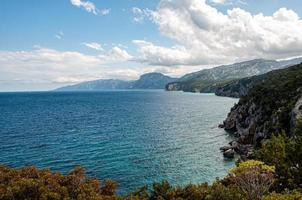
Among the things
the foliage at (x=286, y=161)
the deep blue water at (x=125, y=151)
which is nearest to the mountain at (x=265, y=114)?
the deep blue water at (x=125, y=151)

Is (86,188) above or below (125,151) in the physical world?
above

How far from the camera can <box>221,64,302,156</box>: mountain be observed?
84.9 m

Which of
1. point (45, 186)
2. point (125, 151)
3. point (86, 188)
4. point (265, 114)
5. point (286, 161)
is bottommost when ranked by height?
point (125, 151)

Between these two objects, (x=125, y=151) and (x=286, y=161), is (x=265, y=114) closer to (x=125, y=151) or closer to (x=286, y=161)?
(x=125, y=151)

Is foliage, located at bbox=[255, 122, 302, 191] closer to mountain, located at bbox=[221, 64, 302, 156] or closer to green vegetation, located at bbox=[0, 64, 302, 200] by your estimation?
green vegetation, located at bbox=[0, 64, 302, 200]

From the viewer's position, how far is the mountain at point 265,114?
279 feet

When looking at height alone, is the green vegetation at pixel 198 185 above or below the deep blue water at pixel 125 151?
above

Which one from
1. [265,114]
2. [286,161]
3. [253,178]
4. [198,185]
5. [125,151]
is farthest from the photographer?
[265,114]

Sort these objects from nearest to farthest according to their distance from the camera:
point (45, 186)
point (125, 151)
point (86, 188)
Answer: point (45, 186), point (86, 188), point (125, 151)

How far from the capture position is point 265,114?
103 meters

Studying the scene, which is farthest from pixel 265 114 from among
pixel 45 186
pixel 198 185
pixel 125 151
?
pixel 45 186

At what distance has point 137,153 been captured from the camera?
3346 inches

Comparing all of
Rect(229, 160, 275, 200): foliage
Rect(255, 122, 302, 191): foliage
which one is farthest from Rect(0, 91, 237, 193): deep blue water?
Rect(229, 160, 275, 200): foliage

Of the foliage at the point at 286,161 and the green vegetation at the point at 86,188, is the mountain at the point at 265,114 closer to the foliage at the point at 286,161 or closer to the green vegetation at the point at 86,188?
the foliage at the point at 286,161
